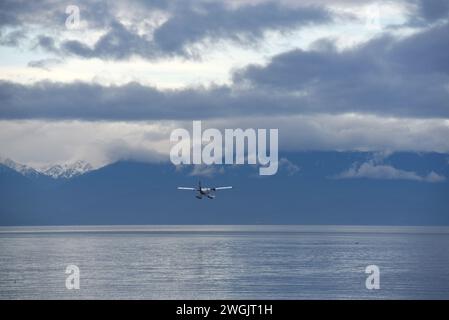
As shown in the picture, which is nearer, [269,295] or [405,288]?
[269,295]

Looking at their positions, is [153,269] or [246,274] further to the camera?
[153,269]

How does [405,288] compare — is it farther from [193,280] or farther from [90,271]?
[90,271]
